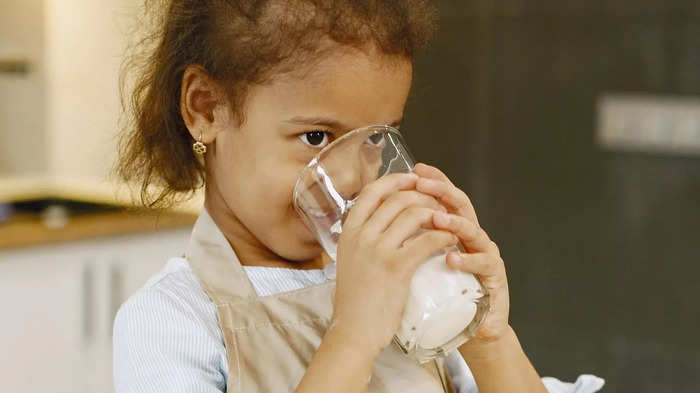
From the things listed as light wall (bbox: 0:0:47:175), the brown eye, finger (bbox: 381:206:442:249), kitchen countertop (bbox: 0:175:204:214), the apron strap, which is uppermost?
the brown eye

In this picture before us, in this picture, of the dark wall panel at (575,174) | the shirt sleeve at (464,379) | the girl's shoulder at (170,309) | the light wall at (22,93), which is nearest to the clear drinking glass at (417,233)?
the girl's shoulder at (170,309)

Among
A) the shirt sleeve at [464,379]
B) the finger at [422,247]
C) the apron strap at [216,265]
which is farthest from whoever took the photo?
the shirt sleeve at [464,379]

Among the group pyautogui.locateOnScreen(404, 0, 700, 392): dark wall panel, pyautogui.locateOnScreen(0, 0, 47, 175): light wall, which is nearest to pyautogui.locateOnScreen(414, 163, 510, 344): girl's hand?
pyautogui.locateOnScreen(404, 0, 700, 392): dark wall panel

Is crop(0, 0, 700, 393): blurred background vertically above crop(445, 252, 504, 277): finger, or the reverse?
crop(445, 252, 504, 277): finger

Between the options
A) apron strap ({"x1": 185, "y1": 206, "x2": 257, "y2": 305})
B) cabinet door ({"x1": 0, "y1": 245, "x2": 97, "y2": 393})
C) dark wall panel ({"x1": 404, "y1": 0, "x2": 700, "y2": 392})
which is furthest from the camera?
dark wall panel ({"x1": 404, "y1": 0, "x2": 700, "y2": 392})

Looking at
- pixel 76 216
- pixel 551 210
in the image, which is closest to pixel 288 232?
pixel 551 210

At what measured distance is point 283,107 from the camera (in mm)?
770

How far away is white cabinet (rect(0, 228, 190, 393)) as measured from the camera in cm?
200

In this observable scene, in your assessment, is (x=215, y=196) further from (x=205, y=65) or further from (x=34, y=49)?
(x=34, y=49)

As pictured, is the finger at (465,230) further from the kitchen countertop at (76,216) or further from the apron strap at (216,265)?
the kitchen countertop at (76,216)

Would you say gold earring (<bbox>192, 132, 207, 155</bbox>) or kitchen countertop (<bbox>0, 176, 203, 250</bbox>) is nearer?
gold earring (<bbox>192, 132, 207, 155</bbox>)

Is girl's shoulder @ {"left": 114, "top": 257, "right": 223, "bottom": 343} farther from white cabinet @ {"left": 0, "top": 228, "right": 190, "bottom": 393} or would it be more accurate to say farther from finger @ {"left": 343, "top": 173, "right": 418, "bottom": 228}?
white cabinet @ {"left": 0, "top": 228, "right": 190, "bottom": 393}

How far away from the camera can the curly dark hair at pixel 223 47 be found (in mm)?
783

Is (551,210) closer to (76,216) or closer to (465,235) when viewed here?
(76,216)
